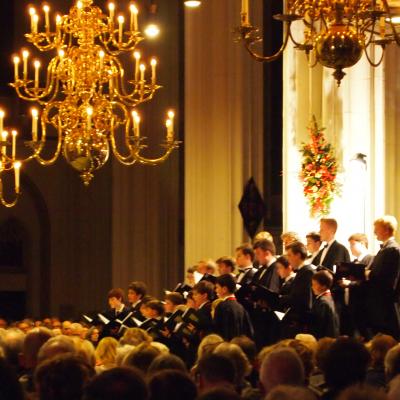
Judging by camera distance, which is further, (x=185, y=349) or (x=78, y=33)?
(x=78, y=33)

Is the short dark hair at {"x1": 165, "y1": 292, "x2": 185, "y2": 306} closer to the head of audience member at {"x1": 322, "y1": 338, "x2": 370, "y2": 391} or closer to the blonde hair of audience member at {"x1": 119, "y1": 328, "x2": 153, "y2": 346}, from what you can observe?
the blonde hair of audience member at {"x1": 119, "y1": 328, "x2": 153, "y2": 346}

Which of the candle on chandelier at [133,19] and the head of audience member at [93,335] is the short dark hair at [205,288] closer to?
the head of audience member at [93,335]

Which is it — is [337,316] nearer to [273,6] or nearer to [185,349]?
[185,349]

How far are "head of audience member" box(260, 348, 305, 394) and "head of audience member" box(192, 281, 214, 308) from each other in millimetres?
5322

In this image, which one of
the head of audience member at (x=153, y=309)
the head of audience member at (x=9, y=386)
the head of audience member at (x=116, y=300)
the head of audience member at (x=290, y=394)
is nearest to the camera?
the head of audience member at (x=290, y=394)

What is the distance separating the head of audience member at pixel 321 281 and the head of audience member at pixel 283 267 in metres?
0.57

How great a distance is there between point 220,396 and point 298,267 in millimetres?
6589

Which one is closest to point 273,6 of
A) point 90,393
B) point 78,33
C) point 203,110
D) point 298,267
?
point 203,110

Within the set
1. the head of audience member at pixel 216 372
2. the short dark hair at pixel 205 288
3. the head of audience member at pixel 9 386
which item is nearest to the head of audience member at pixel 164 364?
the head of audience member at pixel 216 372

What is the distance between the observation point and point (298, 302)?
10070mm

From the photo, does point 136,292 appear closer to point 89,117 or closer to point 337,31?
point 89,117

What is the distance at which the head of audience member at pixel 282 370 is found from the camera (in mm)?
5215

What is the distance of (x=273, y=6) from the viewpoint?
18.1 m

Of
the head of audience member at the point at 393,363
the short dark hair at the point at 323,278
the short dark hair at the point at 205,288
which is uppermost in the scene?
the short dark hair at the point at 323,278
